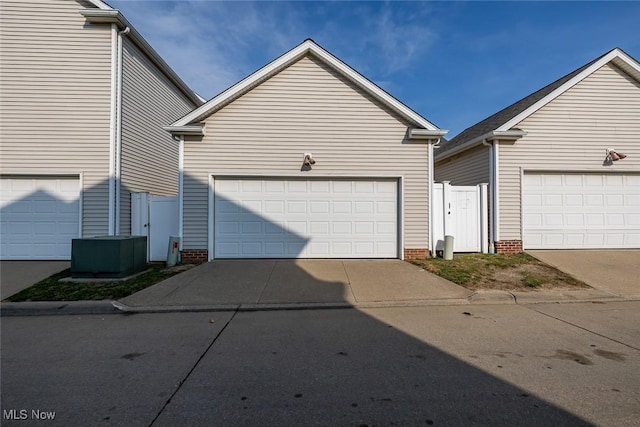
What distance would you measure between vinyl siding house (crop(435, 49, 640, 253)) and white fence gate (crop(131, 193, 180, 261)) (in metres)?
9.55

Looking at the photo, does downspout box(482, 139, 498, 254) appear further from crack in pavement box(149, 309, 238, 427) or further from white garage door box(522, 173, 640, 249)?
crack in pavement box(149, 309, 238, 427)

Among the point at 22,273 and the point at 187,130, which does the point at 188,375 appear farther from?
the point at 22,273

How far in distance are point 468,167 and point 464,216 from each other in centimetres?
229

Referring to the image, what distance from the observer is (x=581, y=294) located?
20.1ft

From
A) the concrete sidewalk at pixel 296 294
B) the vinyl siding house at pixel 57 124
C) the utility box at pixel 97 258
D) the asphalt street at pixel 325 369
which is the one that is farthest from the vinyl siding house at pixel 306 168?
the asphalt street at pixel 325 369

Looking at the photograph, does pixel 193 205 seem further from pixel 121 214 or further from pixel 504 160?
pixel 504 160

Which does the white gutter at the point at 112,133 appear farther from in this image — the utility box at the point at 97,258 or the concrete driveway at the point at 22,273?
the utility box at the point at 97,258

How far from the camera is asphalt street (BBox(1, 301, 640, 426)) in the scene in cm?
262

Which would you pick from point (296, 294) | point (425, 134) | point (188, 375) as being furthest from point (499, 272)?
point (188, 375)

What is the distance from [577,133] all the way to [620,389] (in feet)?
30.6

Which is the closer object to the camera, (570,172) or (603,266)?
(603,266)

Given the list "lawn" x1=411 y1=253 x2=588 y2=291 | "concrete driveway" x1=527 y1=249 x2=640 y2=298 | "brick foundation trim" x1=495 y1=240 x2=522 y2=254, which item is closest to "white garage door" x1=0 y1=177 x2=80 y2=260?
"lawn" x1=411 y1=253 x2=588 y2=291

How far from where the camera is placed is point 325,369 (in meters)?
3.33

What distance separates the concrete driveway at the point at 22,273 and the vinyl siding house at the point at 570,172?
38.9ft
